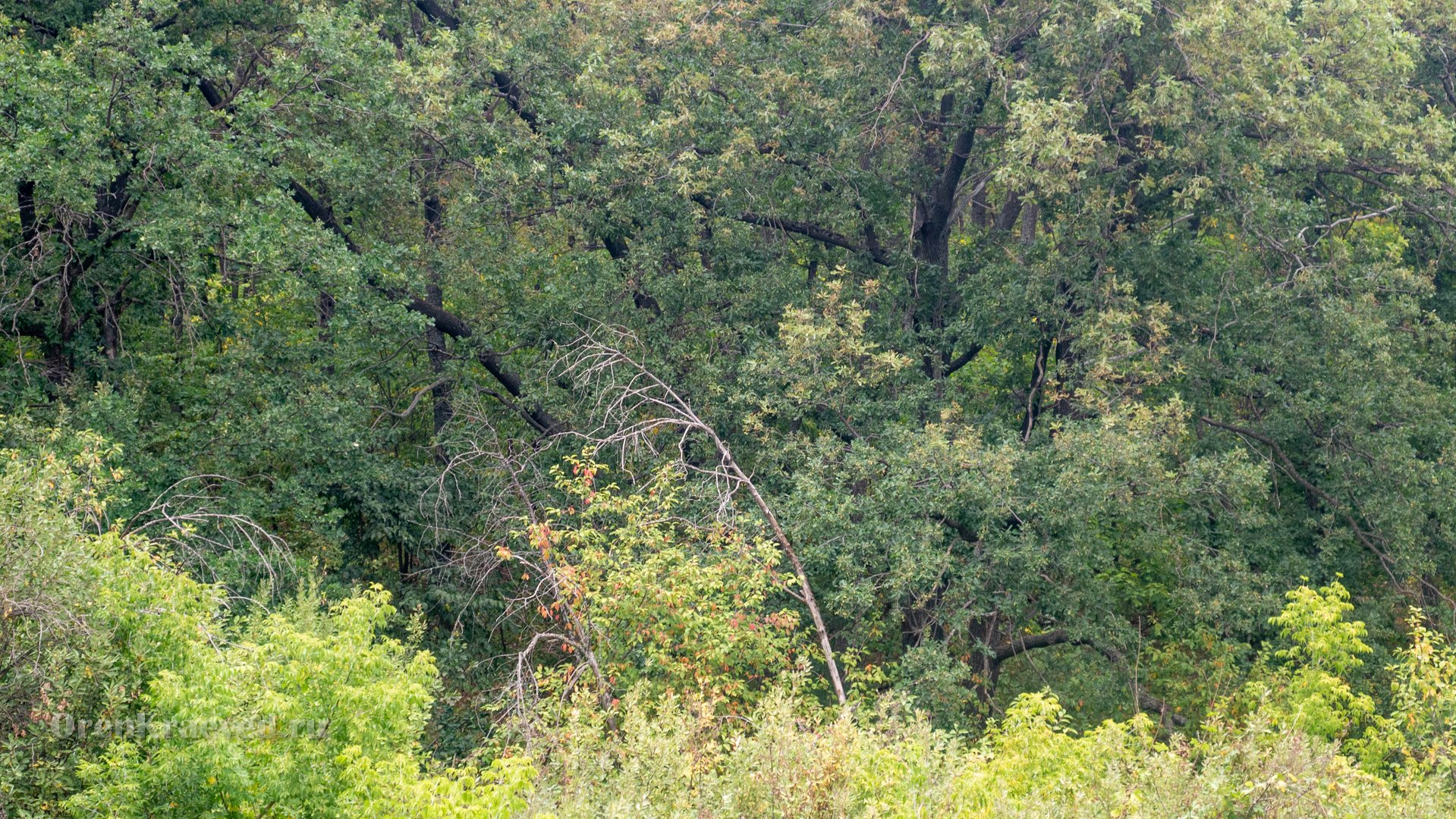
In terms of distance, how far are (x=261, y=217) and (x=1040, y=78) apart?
25.4ft

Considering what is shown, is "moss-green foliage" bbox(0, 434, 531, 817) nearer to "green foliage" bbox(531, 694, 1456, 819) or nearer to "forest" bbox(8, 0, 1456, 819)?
"green foliage" bbox(531, 694, 1456, 819)

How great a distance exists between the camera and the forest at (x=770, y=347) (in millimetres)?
9766

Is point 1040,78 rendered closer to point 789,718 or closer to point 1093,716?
point 1093,716

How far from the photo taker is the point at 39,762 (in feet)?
18.6

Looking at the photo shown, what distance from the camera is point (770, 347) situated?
12.3m

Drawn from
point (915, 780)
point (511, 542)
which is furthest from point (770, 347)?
point (915, 780)

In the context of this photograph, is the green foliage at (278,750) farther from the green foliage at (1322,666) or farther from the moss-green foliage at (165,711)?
the green foliage at (1322,666)

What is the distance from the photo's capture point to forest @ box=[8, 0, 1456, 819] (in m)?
9.77

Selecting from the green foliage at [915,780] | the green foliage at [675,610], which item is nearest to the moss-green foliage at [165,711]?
the green foliage at [915,780]

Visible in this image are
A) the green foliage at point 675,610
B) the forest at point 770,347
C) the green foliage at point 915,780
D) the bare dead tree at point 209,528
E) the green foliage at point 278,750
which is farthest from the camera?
the bare dead tree at point 209,528

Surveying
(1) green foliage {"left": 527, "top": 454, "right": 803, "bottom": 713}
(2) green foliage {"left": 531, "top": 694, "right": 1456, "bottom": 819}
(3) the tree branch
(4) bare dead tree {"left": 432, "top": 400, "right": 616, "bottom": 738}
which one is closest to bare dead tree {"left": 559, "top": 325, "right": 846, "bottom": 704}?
(4) bare dead tree {"left": 432, "top": 400, "right": 616, "bottom": 738}

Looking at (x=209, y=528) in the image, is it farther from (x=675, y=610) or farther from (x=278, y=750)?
(x=278, y=750)

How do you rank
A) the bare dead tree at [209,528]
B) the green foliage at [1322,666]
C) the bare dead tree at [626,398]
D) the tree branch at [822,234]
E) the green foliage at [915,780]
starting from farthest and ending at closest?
1. the tree branch at [822,234]
2. the bare dead tree at [626,398]
3. the bare dead tree at [209,528]
4. the green foliage at [1322,666]
5. the green foliage at [915,780]

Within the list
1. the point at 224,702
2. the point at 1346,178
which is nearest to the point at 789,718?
the point at 224,702
